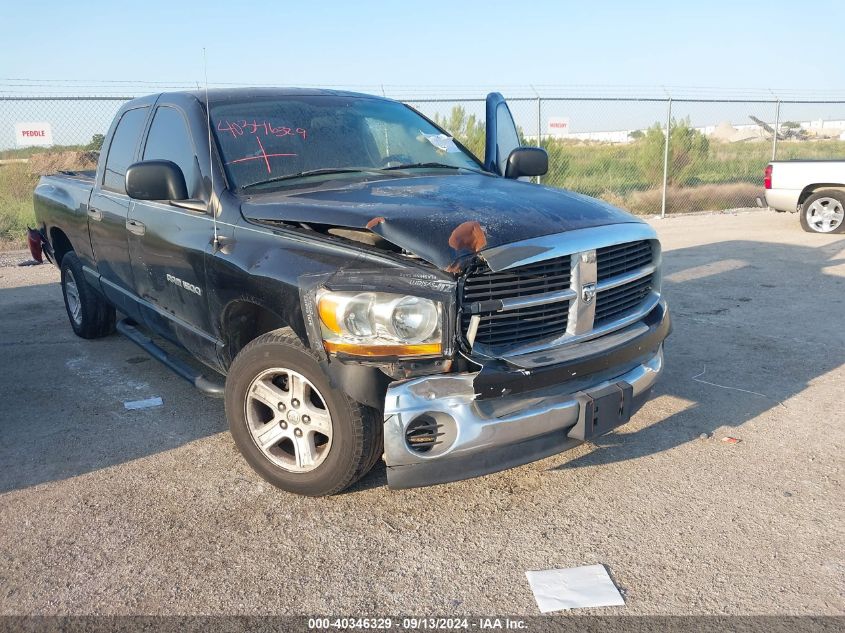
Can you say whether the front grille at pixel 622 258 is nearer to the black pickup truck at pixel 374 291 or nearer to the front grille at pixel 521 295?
the black pickup truck at pixel 374 291

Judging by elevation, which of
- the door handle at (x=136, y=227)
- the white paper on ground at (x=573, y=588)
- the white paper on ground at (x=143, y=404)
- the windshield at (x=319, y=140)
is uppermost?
the windshield at (x=319, y=140)

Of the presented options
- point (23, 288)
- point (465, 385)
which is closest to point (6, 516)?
point (465, 385)

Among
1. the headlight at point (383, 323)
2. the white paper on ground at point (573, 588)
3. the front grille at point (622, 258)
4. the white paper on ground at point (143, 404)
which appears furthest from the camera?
the white paper on ground at point (143, 404)

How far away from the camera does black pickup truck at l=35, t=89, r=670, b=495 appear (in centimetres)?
294

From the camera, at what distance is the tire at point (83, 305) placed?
6055mm

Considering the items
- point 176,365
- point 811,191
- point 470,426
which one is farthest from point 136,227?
point 811,191

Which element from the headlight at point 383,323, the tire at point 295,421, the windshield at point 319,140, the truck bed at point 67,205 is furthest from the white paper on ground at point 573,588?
the truck bed at point 67,205

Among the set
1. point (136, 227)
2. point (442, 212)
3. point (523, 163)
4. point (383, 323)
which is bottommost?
point (383, 323)

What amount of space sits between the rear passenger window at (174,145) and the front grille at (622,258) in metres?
2.11

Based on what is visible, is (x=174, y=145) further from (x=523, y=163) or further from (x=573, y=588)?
(x=573, y=588)

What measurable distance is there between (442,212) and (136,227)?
7.56 feet

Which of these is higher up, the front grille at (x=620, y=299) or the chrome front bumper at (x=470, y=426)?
the front grille at (x=620, y=299)

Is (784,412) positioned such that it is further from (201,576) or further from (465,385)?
(201,576)

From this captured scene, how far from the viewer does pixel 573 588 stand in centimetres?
282
